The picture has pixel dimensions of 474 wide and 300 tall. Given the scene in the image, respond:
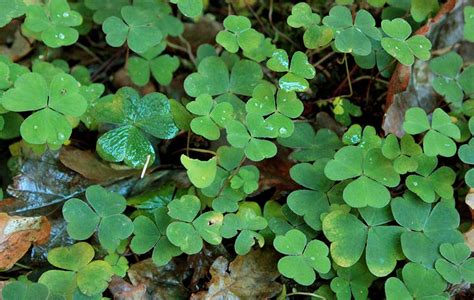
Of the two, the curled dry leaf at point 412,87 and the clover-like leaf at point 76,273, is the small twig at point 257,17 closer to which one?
the curled dry leaf at point 412,87

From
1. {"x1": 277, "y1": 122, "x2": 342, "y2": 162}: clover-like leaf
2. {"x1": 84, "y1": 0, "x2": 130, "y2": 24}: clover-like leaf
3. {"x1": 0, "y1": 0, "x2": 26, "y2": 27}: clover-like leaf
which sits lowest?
{"x1": 277, "y1": 122, "x2": 342, "y2": 162}: clover-like leaf

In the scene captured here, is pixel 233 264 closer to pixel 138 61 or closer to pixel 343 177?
pixel 343 177

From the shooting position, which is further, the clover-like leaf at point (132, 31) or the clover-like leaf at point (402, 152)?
the clover-like leaf at point (132, 31)

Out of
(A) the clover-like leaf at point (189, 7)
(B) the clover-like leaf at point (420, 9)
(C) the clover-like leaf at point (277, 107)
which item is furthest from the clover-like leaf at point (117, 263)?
(B) the clover-like leaf at point (420, 9)

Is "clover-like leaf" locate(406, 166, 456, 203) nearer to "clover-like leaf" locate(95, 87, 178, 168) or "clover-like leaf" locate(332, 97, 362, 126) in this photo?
"clover-like leaf" locate(332, 97, 362, 126)

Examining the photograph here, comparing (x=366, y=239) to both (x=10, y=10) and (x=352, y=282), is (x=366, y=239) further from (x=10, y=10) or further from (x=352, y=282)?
(x=10, y=10)

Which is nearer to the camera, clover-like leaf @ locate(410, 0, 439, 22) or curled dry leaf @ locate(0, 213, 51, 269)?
curled dry leaf @ locate(0, 213, 51, 269)

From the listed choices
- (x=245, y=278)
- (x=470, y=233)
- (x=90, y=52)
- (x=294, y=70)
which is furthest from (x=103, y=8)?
(x=470, y=233)

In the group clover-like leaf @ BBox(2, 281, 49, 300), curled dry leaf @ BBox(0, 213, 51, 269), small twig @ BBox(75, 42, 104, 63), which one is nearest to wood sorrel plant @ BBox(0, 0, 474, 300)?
clover-like leaf @ BBox(2, 281, 49, 300)
